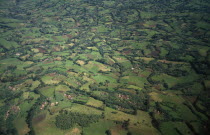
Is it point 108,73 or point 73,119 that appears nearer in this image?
point 73,119

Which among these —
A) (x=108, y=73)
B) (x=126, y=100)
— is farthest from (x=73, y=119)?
(x=108, y=73)

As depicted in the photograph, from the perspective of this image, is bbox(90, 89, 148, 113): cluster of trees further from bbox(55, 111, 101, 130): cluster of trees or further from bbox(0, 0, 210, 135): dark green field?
bbox(55, 111, 101, 130): cluster of trees

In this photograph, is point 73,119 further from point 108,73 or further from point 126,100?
point 108,73

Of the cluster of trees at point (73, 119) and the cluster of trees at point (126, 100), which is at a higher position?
the cluster of trees at point (73, 119)

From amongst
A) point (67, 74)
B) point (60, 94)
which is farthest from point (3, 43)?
point (60, 94)

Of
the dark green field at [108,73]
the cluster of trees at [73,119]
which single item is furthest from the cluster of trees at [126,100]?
the cluster of trees at [73,119]

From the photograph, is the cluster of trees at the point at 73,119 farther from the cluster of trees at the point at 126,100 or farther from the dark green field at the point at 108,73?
the cluster of trees at the point at 126,100

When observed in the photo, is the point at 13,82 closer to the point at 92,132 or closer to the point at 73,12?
the point at 92,132
